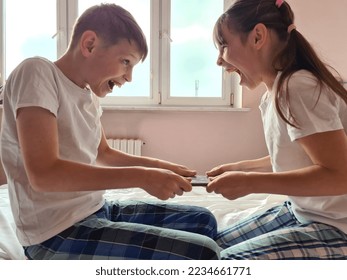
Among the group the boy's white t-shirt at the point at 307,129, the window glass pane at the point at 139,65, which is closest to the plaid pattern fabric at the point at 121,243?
the boy's white t-shirt at the point at 307,129

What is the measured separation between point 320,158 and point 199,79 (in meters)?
1.92

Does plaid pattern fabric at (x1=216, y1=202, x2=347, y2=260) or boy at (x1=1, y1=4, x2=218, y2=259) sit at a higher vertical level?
boy at (x1=1, y1=4, x2=218, y2=259)

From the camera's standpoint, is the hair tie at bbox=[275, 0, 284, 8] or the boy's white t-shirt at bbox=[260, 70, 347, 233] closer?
the boy's white t-shirt at bbox=[260, 70, 347, 233]

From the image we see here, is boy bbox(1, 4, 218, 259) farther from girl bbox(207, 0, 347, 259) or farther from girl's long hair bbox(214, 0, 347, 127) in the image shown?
girl's long hair bbox(214, 0, 347, 127)

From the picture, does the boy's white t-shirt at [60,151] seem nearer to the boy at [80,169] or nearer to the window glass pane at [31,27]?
the boy at [80,169]

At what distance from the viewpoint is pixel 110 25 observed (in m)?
0.90

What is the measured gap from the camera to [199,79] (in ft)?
8.61

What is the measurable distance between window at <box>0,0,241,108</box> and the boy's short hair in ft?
5.36

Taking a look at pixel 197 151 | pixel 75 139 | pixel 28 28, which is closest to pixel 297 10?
pixel 197 151

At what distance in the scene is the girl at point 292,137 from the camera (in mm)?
762

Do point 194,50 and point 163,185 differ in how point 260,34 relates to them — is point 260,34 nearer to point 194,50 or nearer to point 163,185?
point 163,185

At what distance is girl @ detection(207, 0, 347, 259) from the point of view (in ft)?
2.50

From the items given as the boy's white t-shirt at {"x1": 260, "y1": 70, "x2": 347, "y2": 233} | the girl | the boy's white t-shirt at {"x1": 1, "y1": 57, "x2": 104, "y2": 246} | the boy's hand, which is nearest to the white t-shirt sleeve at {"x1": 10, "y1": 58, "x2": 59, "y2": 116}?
the boy's white t-shirt at {"x1": 1, "y1": 57, "x2": 104, "y2": 246}
